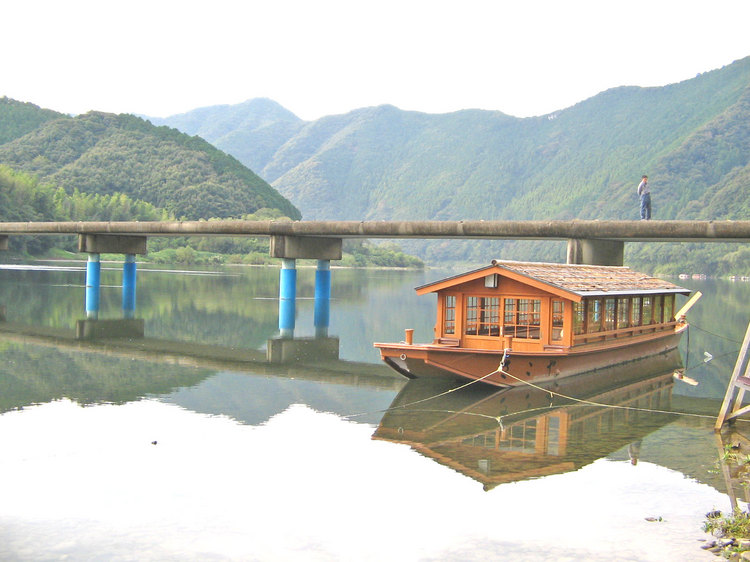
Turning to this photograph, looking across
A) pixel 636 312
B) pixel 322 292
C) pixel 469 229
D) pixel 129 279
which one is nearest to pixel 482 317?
pixel 636 312

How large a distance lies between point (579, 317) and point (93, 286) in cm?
3673

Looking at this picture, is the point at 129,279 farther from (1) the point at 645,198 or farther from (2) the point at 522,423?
(2) the point at 522,423

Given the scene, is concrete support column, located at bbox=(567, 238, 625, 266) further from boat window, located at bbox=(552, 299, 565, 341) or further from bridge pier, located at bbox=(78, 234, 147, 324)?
bridge pier, located at bbox=(78, 234, 147, 324)

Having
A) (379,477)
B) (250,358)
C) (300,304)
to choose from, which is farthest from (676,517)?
(300,304)

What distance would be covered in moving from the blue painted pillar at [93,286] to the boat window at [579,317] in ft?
99.1

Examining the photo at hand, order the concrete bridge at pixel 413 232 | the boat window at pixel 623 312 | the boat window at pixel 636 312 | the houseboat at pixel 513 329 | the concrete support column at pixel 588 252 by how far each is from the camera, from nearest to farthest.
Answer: the houseboat at pixel 513 329 → the boat window at pixel 623 312 → the boat window at pixel 636 312 → the concrete bridge at pixel 413 232 → the concrete support column at pixel 588 252

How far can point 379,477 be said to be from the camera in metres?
14.8

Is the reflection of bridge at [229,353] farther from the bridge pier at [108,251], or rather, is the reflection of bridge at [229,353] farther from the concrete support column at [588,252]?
the bridge pier at [108,251]

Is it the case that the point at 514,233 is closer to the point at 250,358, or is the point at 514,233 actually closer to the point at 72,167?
the point at 250,358

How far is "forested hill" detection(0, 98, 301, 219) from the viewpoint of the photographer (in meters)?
164

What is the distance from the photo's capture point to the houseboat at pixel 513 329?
23.2 meters

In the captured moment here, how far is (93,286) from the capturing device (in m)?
52.6

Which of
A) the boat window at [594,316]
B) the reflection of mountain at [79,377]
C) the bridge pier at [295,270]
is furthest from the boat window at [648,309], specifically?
the reflection of mountain at [79,377]

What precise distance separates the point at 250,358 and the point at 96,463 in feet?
52.4
